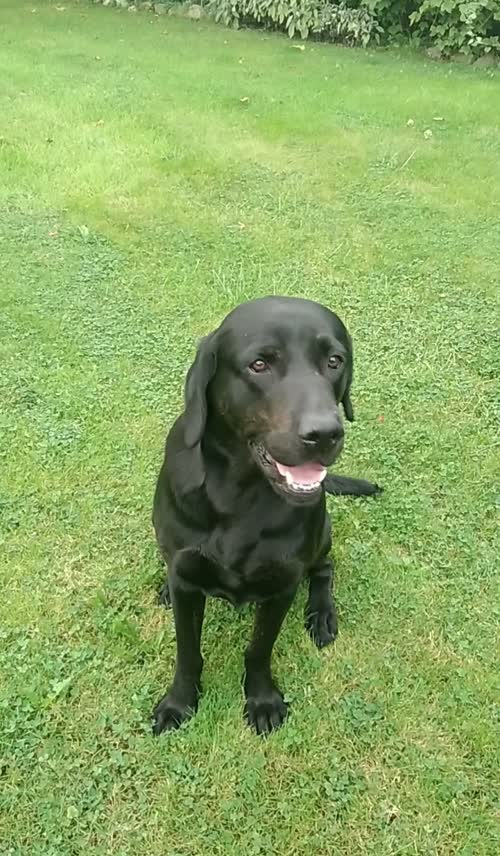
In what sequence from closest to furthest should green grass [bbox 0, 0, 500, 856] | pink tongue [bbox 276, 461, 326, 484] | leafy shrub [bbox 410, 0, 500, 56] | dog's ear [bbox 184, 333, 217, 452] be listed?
pink tongue [bbox 276, 461, 326, 484] → dog's ear [bbox 184, 333, 217, 452] → green grass [bbox 0, 0, 500, 856] → leafy shrub [bbox 410, 0, 500, 56]

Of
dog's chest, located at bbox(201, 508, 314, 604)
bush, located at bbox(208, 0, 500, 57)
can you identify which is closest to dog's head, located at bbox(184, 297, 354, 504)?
dog's chest, located at bbox(201, 508, 314, 604)

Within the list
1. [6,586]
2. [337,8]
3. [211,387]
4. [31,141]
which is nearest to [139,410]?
[6,586]

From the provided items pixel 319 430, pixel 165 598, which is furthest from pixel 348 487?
pixel 319 430

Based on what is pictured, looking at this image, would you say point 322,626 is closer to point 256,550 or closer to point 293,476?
point 256,550

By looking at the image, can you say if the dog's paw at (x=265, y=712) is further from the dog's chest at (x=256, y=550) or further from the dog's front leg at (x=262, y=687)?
the dog's chest at (x=256, y=550)

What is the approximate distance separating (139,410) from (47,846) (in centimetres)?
184

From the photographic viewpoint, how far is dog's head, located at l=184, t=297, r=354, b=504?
1734 mm

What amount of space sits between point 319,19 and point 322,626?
8.79 m

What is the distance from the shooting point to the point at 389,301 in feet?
14.7

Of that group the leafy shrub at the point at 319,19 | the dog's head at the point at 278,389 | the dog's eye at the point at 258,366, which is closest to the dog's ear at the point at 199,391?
the dog's head at the point at 278,389

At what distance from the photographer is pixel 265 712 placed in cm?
236

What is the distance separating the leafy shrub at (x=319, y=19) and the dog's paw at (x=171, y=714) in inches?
354

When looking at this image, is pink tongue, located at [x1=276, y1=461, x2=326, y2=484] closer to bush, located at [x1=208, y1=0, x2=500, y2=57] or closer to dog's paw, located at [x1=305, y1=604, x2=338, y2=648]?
dog's paw, located at [x1=305, y1=604, x2=338, y2=648]

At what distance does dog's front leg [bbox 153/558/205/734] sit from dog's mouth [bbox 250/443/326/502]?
1.64 feet
